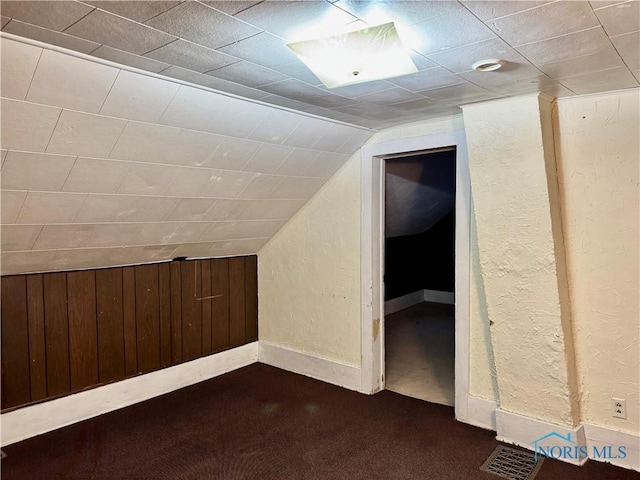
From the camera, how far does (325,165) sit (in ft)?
10.5

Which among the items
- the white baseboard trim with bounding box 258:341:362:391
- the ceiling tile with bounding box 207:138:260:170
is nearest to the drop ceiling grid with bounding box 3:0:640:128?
the ceiling tile with bounding box 207:138:260:170

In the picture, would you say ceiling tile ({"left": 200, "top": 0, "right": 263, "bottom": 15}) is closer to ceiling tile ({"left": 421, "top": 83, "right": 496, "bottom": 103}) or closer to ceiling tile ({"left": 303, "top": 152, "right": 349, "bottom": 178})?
ceiling tile ({"left": 421, "top": 83, "right": 496, "bottom": 103})

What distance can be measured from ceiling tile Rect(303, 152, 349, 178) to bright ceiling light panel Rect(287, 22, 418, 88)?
119 centimetres

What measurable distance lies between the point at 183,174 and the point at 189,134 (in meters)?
0.32

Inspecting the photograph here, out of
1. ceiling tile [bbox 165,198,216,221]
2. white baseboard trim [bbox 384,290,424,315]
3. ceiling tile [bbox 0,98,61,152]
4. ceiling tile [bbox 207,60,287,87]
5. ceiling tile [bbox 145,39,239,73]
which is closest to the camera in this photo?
ceiling tile [bbox 145,39,239,73]

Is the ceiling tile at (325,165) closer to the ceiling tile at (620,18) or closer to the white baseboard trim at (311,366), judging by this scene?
the white baseboard trim at (311,366)

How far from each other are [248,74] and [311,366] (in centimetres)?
243

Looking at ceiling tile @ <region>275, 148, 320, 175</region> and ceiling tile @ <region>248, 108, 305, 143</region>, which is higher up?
ceiling tile @ <region>248, 108, 305, 143</region>

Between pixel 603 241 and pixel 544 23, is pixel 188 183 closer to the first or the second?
pixel 544 23

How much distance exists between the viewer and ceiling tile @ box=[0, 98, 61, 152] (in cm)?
170

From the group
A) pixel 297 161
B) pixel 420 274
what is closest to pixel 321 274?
pixel 297 161

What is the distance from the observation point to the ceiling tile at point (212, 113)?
2.06 meters

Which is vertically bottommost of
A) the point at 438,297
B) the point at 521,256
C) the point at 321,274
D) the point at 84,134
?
the point at 438,297

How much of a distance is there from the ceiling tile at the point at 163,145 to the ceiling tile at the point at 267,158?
1.04 ft
